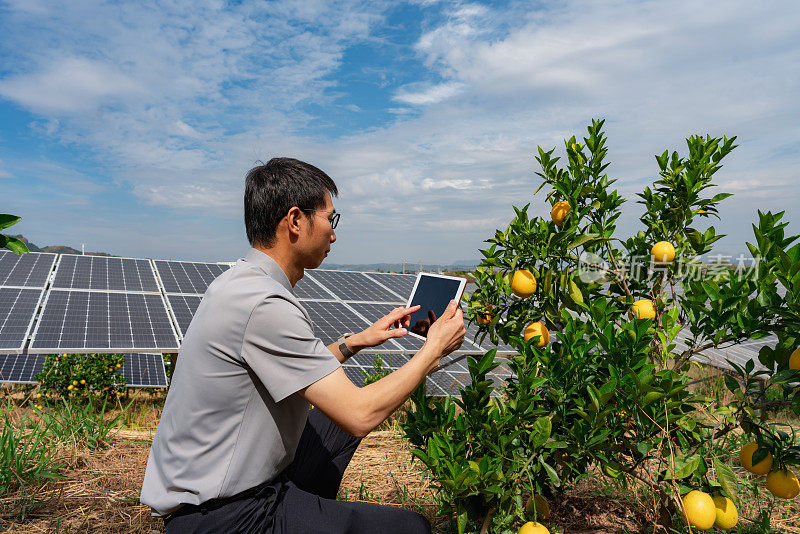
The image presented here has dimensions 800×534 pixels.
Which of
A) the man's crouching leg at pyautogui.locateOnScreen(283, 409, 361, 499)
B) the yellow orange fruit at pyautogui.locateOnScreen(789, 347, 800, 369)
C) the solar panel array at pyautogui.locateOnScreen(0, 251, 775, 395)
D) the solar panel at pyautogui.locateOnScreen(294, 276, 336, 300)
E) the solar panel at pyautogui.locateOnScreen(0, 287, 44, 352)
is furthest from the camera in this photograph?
the solar panel at pyautogui.locateOnScreen(294, 276, 336, 300)

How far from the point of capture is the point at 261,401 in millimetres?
2213

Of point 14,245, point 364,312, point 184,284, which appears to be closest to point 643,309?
point 14,245

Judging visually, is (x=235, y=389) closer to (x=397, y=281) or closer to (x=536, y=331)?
(x=536, y=331)

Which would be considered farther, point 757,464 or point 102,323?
point 102,323

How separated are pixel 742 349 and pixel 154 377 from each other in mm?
13099

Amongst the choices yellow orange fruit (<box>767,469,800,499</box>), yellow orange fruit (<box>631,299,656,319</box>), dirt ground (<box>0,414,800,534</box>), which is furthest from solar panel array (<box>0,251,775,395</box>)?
yellow orange fruit (<box>767,469,800,499</box>)

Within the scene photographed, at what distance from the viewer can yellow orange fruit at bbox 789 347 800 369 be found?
7.02 feet

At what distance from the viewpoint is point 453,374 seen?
11.5 meters

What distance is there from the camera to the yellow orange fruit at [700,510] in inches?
87.7

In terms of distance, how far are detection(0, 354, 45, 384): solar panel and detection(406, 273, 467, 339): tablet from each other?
35.2 ft

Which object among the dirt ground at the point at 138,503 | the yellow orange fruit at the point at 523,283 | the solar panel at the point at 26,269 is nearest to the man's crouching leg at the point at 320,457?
the dirt ground at the point at 138,503

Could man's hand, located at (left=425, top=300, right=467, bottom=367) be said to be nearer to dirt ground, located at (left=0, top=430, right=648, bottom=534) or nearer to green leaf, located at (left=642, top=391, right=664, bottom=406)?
green leaf, located at (left=642, top=391, right=664, bottom=406)

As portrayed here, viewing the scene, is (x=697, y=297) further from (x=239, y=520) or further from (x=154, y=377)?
(x=154, y=377)

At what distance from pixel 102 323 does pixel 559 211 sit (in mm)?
7621
